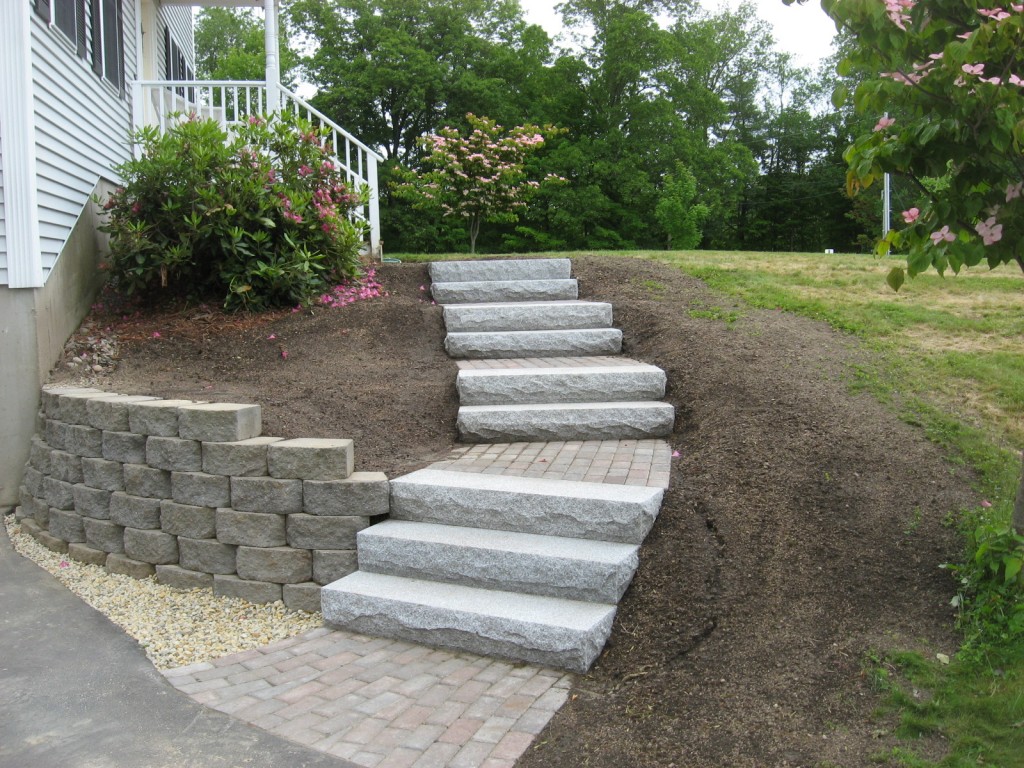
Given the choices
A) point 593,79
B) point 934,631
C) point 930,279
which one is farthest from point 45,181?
point 593,79

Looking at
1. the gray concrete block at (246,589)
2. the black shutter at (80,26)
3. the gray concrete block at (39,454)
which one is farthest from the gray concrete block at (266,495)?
the black shutter at (80,26)

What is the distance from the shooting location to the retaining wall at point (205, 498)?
3.99 metres

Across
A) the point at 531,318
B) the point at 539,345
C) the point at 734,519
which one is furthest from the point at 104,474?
the point at 734,519

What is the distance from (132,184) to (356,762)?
5678mm

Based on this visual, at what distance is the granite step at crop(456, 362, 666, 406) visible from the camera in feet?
17.3

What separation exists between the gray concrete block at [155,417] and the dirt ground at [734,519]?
21.9 inches

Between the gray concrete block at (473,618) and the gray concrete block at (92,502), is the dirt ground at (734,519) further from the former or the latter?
the gray concrete block at (92,502)

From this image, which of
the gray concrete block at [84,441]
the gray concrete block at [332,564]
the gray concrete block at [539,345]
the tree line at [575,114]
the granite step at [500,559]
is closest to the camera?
the granite step at [500,559]

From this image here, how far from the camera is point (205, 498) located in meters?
4.27

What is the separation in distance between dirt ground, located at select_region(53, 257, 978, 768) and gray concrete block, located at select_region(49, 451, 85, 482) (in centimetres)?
63

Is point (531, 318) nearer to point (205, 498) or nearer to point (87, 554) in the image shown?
point (205, 498)

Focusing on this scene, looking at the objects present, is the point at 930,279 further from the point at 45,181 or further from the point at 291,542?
the point at 45,181

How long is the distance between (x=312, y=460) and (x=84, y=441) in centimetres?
182

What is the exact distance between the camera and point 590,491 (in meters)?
3.76
